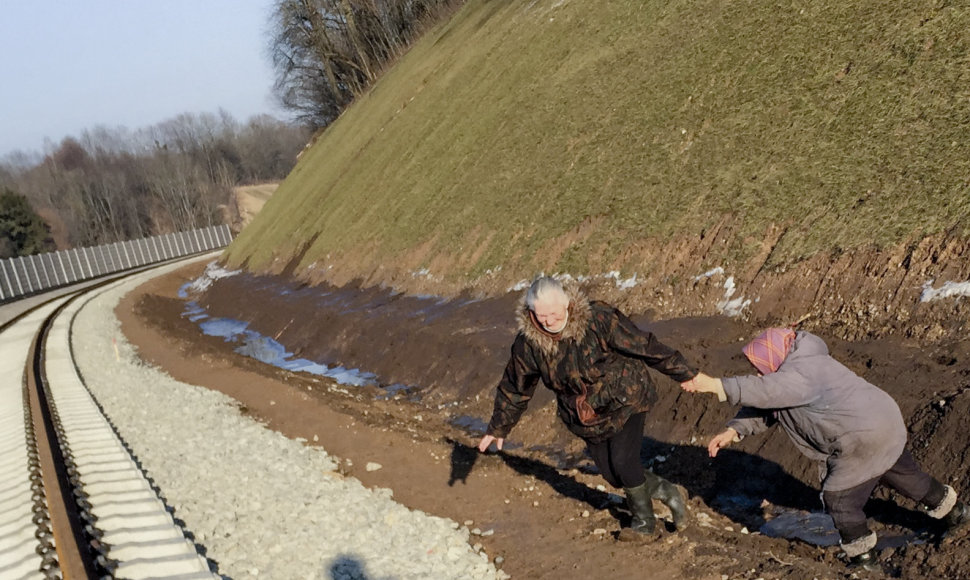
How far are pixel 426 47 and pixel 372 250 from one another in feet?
76.0

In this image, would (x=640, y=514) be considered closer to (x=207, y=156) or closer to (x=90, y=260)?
(x=90, y=260)

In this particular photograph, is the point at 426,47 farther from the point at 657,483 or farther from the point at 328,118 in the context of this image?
the point at 657,483

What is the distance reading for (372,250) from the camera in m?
20.8

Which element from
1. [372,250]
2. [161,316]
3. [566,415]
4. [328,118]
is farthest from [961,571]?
[328,118]

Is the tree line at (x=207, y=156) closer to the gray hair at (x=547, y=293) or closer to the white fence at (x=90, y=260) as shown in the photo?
the white fence at (x=90, y=260)

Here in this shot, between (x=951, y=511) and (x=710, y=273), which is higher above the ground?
(x=710, y=273)

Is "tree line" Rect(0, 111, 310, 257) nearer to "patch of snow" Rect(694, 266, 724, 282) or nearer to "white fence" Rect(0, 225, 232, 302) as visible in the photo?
"white fence" Rect(0, 225, 232, 302)

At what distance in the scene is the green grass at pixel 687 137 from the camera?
9070 mm

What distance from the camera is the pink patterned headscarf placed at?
456 cm

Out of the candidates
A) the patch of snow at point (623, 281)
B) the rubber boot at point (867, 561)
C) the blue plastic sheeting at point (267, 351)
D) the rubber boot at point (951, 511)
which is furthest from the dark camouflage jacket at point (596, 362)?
the blue plastic sheeting at point (267, 351)

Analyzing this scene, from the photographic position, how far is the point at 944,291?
279 inches

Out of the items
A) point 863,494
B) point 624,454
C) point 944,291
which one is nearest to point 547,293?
point 624,454

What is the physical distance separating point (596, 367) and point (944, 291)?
4147mm

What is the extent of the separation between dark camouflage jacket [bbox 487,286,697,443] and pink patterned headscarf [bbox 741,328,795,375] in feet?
1.51
